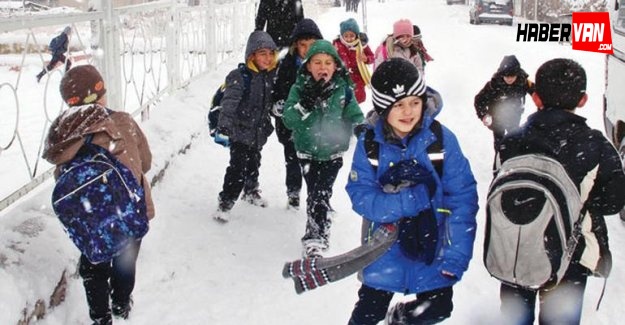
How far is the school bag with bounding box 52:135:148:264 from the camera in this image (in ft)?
9.10

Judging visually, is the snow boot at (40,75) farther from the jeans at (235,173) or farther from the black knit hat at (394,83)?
the black knit hat at (394,83)

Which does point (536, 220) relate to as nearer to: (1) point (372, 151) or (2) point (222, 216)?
(1) point (372, 151)

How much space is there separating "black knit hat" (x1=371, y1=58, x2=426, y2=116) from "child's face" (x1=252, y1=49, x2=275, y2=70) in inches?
79.3

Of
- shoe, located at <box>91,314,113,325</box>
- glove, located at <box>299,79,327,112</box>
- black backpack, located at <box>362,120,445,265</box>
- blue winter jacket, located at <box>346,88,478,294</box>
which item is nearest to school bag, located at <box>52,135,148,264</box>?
shoe, located at <box>91,314,113,325</box>

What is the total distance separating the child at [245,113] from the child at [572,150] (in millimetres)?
2430

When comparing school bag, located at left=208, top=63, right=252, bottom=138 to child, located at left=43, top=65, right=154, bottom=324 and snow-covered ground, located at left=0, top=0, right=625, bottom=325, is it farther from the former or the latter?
child, located at left=43, top=65, right=154, bottom=324

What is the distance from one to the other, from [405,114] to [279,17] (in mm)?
4106

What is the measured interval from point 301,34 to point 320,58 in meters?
0.72

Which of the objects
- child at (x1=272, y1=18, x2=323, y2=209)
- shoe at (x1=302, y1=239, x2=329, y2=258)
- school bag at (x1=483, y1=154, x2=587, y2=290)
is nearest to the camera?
Answer: school bag at (x1=483, y1=154, x2=587, y2=290)

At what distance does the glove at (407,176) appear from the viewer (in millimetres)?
2664

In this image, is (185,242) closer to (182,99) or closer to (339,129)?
(339,129)

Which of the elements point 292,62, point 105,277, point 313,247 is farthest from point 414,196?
point 292,62

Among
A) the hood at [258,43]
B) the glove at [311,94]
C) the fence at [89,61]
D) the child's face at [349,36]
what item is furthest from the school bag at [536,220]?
the child's face at [349,36]

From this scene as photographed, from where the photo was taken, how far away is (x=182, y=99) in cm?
775
